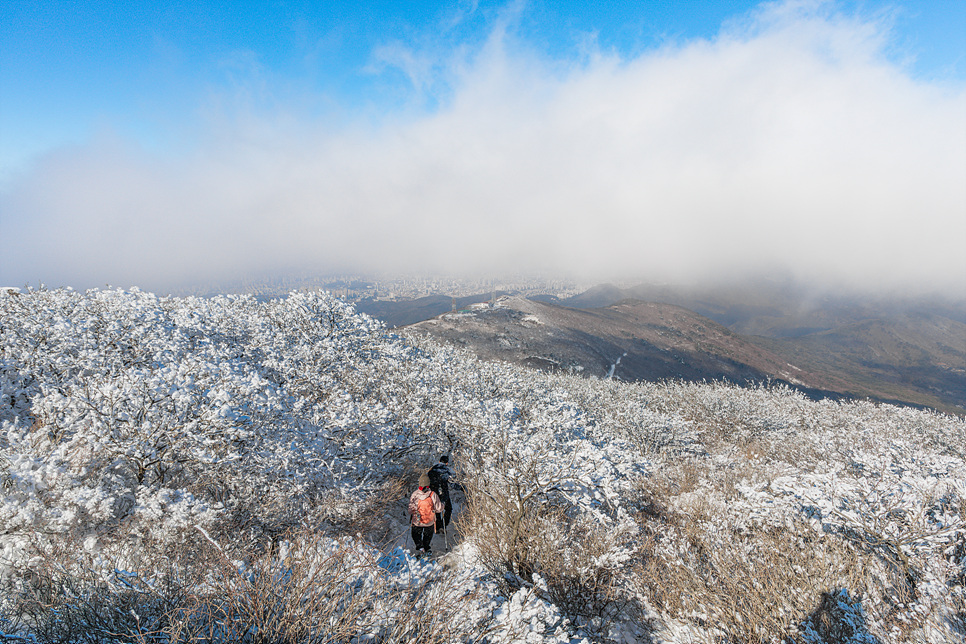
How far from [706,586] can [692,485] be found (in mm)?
7781

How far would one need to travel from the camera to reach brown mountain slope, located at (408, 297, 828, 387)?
10756cm

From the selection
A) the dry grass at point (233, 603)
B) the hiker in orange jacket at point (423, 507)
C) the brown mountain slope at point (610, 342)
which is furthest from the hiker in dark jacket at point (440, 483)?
the brown mountain slope at point (610, 342)

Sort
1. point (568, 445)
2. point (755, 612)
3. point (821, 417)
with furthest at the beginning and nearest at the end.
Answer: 1. point (821, 417)
2. point (568, 445)
3. point (755, 612)

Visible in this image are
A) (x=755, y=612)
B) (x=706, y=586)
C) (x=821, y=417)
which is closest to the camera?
(x=755, y=612)

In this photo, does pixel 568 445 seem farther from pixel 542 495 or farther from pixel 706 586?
pixel 706 586

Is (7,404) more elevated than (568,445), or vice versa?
(7,404)

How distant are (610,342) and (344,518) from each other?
468ft

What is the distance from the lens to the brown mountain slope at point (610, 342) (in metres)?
108

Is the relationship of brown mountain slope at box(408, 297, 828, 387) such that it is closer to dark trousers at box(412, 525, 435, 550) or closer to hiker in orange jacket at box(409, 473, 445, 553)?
dark trousers at box(412, 525, 435, 550)

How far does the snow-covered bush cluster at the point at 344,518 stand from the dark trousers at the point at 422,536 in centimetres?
106

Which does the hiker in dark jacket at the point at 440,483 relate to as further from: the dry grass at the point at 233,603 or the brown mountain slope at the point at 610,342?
the brown mountain slope at the point at 610,342

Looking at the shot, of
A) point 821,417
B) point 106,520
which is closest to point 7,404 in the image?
point 106,520

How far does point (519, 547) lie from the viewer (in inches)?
351

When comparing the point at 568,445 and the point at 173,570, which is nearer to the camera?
the point at 173,570
